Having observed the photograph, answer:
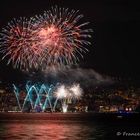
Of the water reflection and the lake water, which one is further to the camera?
the lake water

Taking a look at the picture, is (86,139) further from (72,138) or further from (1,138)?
(1,138)

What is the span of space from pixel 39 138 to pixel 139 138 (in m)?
18.6

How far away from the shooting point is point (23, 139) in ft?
294

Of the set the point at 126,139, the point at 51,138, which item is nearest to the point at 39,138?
the point at 51,138

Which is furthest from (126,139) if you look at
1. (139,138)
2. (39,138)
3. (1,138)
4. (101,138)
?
(1,138)

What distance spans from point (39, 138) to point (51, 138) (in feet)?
7.53

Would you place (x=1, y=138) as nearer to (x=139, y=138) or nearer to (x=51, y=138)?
(x=51, y=138)

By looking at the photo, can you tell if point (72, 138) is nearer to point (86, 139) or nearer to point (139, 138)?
point (86, 139)

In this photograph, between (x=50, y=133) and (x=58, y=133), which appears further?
(x=58, y=133)

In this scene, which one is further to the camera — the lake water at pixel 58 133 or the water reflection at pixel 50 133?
the lake water at pixel 58 133

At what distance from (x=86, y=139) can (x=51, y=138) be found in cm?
658

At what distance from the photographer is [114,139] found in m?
93.8

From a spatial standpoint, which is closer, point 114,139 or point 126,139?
point 126,139

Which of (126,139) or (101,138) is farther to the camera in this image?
(101,138)
